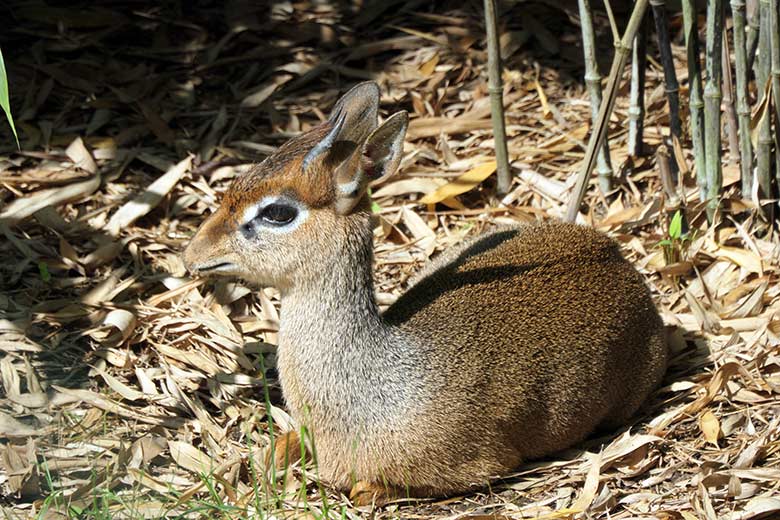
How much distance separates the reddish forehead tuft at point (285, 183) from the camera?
405 cm

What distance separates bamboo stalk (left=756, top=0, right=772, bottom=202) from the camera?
508 cm

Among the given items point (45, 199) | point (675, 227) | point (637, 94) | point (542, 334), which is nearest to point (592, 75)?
point (637, 94)

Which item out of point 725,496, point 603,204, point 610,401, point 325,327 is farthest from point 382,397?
point 603,204

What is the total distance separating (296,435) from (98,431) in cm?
83

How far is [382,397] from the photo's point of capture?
414 centimetres

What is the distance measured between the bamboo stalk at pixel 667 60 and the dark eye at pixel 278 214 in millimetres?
2326

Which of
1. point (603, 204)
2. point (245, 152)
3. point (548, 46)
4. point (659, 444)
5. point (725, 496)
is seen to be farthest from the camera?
point (548, 46)

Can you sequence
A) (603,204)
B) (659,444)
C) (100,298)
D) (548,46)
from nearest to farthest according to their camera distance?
(659,444) → (100,298) → (603,204) → (548,46)

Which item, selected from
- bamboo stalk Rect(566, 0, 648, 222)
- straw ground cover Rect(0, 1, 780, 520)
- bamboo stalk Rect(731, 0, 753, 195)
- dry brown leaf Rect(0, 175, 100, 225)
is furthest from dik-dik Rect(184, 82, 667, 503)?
dry brown leaf Rect(0, 175, 100, 225)

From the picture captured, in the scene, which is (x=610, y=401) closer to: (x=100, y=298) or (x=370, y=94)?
(x=370, y=94)

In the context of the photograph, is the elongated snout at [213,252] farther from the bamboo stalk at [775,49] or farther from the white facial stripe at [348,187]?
the bamboo stalk at [775,49]

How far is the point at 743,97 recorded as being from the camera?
523 centimetres

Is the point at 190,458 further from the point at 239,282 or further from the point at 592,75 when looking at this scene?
the point at 592,75

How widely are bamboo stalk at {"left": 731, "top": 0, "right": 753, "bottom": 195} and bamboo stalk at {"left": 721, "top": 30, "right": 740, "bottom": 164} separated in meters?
0.05
